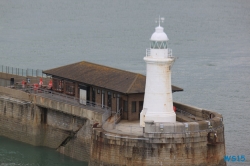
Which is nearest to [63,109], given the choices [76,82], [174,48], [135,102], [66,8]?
[76,82]

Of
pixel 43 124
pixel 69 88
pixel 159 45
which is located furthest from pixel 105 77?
pixel 159 45

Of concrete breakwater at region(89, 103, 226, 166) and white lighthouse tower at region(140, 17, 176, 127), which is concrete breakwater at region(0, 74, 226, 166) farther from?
white lighthouse tower at region(140, 17, 176, 127)

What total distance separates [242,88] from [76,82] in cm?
2354

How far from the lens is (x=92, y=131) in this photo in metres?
45.0

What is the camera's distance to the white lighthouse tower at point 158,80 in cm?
4278

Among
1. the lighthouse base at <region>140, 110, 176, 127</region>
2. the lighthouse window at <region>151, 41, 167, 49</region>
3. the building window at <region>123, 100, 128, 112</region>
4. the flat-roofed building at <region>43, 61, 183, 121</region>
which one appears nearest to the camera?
the lighthouse window at <region>151, 41, 167, 49</region>

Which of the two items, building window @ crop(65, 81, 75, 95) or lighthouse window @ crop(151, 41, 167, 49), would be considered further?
building window @ crop(65, 81, 75, 95)

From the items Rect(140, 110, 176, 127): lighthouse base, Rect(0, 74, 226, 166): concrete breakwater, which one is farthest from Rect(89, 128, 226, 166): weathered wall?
Rect(140, 110, 176, 127): lighthouse base

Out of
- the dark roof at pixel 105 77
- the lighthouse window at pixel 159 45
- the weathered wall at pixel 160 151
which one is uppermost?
the lighthouse window at pixel 159 45

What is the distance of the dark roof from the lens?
46281 mm

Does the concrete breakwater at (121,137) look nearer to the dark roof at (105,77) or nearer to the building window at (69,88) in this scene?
the building window at (69,88)

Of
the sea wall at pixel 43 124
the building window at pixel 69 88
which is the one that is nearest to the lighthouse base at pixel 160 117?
the sea wall at pixel 43 124

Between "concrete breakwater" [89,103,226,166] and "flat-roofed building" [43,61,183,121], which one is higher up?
"flat-roofed building" [43,61,183,121]

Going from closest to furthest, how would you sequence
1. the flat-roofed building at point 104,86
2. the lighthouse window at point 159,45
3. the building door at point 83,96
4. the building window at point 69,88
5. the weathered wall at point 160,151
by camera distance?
the weathered wall at point 160,151 → the lighthouse window at point 159,45 → the flat-roofed building at point 104,86 → the building door at point 83,96 → the building window at point 69,88
